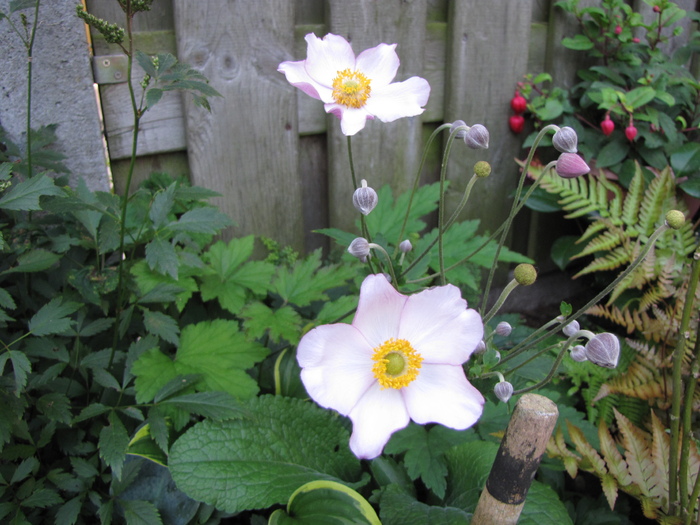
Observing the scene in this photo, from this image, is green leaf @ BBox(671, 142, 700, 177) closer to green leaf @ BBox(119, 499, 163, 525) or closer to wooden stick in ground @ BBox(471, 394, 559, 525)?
wooden stick in ground @ BBox(471, 394, 559, 525)

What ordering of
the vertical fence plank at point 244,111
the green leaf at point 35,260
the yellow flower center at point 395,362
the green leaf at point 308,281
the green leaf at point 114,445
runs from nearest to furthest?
1. the yellow flower center at point 395,362
2. the green leaf at point 114,445
3. the green leaf at point 35,260
4. the green leaf at point 308,281
5. the vertical fence plank at point 244,111

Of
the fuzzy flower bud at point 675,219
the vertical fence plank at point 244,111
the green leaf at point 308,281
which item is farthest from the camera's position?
the vertical fence plank at point 244,111

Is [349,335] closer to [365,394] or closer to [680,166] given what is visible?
[365,394]

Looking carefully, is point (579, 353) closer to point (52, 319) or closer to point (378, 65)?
point (378, 65)

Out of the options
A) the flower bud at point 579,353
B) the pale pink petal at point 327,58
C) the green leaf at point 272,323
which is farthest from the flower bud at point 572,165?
the green leaf at point 272,323

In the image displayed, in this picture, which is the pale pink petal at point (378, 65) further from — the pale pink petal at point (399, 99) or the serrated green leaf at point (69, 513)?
the serrated green leaf at point (69, 513)

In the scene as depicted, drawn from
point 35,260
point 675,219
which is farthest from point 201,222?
point 675,219
